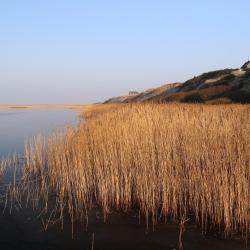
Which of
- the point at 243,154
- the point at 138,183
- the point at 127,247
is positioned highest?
the point at 243,154

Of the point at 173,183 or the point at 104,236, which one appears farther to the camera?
the point at 173,183

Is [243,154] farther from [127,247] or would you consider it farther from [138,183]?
[127,247]

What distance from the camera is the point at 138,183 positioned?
605 centimetres

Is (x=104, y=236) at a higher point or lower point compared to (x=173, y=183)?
lower

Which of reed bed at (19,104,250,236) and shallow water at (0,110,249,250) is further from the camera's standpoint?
reed bed at (19,104,250,236)

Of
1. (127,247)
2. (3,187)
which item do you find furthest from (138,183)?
(3,187)

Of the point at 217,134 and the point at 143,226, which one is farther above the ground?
the point at 217,134

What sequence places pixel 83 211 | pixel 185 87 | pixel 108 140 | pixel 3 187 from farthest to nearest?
1. pixel 185 87
2. pixel 108 140
3. pixel 3 187
4. pixel 83 211

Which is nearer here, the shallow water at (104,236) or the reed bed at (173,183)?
the shallow water at (104,236)

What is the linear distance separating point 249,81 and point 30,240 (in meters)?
26.8

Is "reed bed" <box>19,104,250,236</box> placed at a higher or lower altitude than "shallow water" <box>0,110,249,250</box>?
higher

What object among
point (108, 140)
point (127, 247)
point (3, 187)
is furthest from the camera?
point (108, 140)

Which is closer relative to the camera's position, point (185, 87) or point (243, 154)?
point (243, 154)

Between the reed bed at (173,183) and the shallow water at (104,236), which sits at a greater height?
the reed bed at (173,183)
